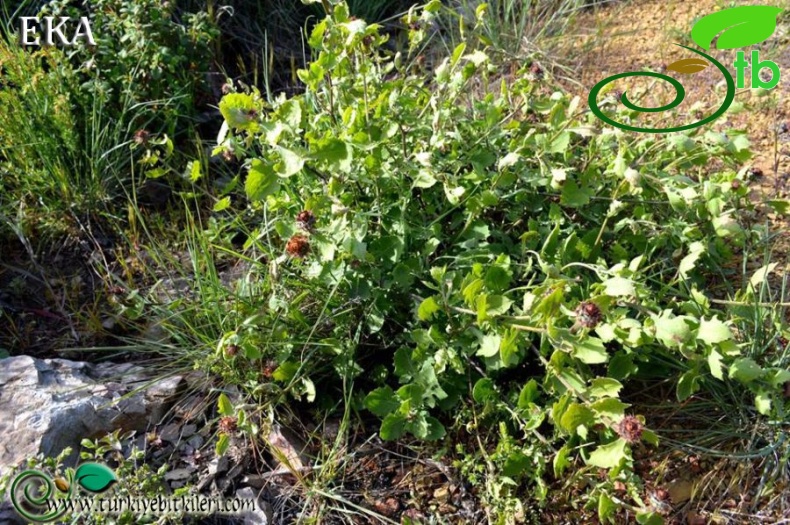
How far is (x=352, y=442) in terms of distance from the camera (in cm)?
198

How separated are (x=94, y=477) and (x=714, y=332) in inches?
57.8

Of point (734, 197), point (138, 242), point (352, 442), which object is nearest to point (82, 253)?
point (138, 242)

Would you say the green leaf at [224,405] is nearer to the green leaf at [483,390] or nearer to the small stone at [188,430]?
the small stone at [188,430]

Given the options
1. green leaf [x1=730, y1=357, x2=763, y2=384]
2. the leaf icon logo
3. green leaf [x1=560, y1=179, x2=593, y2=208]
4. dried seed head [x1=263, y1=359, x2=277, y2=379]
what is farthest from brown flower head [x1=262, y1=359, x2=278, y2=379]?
the leaf icon logo

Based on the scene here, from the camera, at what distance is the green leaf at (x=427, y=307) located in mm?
1724

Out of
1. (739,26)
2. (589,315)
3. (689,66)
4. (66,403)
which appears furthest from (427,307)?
(739,26)

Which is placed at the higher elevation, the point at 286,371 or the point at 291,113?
the point at 291,113

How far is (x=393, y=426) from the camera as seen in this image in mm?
1782

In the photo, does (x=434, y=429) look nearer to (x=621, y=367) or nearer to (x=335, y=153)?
(x=621, y=367)

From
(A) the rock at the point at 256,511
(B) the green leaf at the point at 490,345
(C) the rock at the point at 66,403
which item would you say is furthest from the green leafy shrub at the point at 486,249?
(C) the rock at the point at 66,403

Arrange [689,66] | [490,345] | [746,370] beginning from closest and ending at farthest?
[746,370], [490,345], [689,66]

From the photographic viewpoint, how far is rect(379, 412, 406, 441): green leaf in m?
1.77

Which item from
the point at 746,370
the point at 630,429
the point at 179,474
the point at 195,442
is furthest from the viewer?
the point at 195,442

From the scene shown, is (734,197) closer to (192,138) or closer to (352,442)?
(352,442)
